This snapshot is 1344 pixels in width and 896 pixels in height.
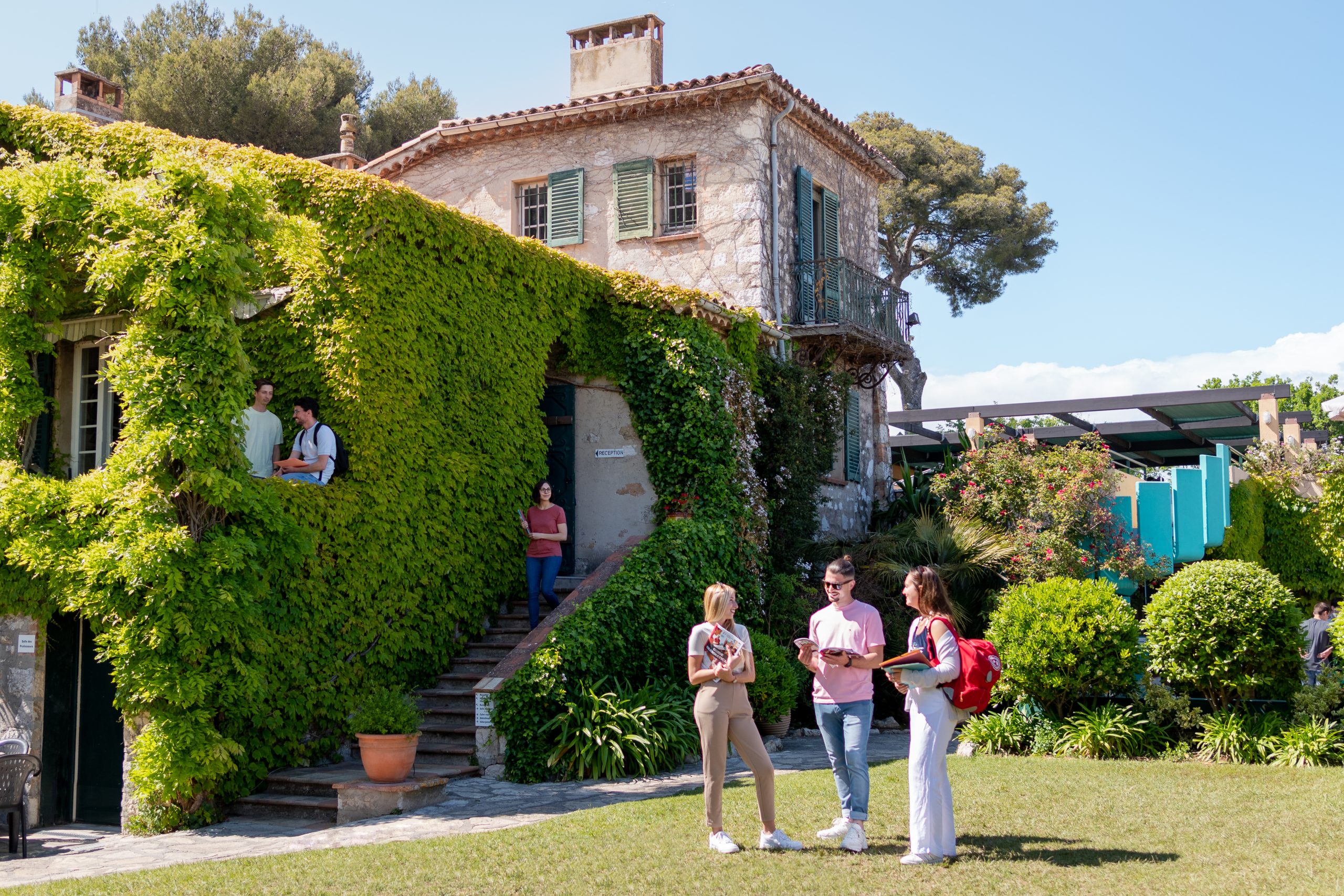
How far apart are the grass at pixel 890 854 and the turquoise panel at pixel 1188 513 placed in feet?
23.9

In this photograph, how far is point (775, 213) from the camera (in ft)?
56.1

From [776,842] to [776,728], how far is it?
5.84m

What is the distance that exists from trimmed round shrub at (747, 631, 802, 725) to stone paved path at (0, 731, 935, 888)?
58.1 inches

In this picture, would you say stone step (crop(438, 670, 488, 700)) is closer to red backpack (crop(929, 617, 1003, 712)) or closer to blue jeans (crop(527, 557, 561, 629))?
blue jeans (crop(527, 557, 561, 629))

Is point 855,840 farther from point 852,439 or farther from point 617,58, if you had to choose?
point 617,58

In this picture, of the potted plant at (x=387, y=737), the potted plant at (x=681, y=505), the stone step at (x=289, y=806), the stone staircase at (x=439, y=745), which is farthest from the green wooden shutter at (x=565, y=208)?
the stone step at (x=289, y=806)

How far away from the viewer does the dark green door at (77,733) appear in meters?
10.7

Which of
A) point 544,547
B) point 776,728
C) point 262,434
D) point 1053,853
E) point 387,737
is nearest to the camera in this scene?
point 1053,853

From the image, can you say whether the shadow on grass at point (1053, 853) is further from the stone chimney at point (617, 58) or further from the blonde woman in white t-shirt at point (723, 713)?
the stone chimney at point (617, 58)

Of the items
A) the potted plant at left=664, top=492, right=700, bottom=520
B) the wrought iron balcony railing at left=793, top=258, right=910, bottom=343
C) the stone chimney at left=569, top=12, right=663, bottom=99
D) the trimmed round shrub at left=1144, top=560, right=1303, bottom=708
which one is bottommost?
the trimmed round shrub at left=1144, top=560, right=1303, bottom=708

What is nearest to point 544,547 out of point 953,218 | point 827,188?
point 827,188

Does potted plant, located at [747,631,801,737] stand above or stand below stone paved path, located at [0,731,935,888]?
above

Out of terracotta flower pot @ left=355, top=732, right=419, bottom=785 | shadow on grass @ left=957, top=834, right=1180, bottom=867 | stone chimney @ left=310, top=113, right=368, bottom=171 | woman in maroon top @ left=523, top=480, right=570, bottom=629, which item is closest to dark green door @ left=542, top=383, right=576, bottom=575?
woman in maroon top @ left=523, top=480, right=570, bottom=629

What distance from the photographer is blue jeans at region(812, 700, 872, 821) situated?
279 inches
